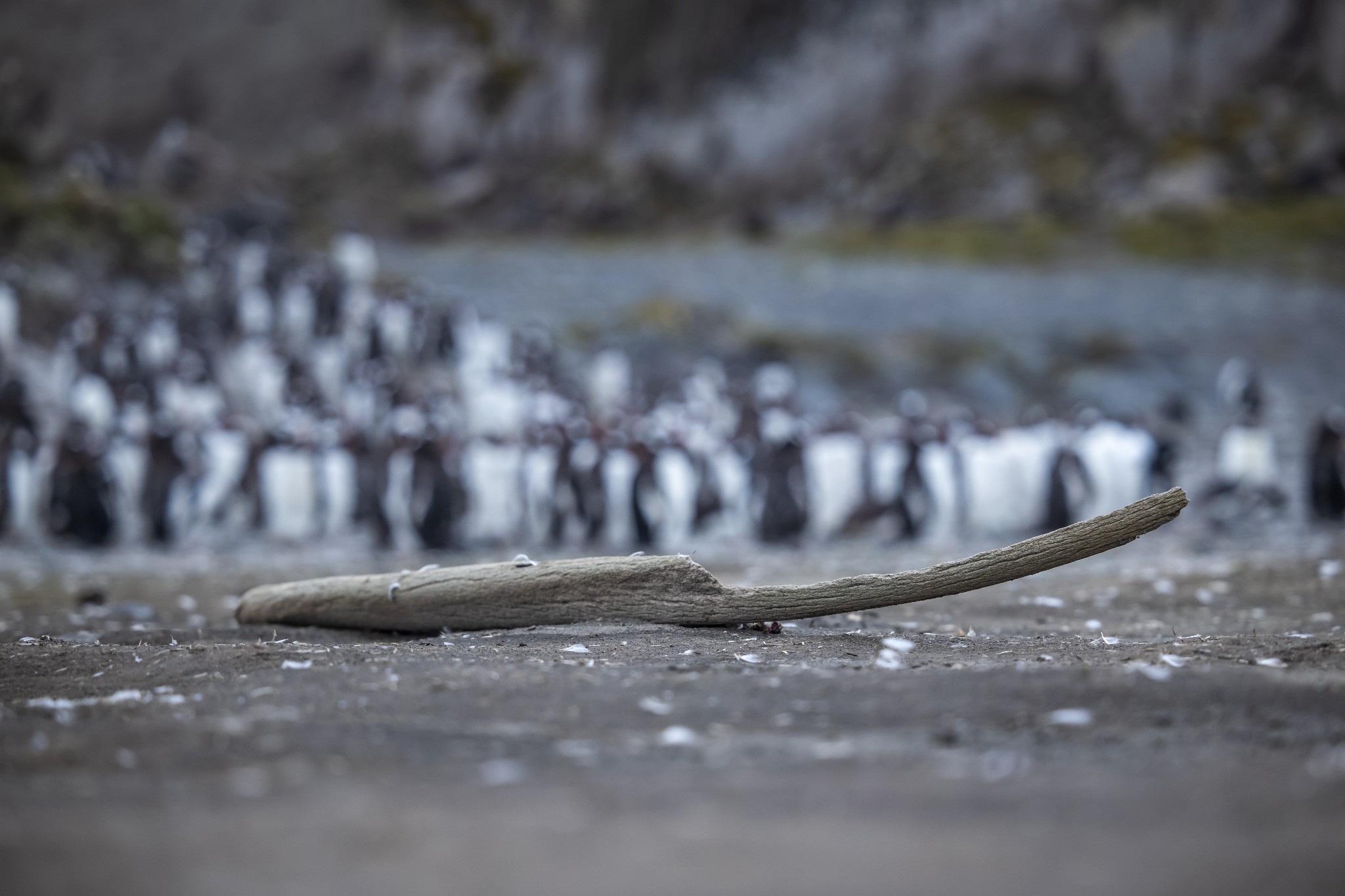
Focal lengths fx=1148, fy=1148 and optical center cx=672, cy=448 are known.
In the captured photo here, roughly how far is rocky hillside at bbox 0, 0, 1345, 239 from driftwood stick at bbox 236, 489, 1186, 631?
24.9 meters

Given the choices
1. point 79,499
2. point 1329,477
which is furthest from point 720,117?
point 79,499

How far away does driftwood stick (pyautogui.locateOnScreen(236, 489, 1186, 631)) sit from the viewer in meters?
4.83

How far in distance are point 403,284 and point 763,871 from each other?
20977mm

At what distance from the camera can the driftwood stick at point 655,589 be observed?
15.8 ft

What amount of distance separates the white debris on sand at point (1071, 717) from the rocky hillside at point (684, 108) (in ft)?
90.1

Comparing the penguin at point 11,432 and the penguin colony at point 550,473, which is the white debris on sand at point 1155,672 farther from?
the penguin at point 11,432

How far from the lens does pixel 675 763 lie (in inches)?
128

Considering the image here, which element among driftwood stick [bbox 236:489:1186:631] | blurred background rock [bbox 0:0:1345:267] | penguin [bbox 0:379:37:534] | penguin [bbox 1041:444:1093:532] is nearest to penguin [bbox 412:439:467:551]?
penguin [bbox 0:379:37:534]

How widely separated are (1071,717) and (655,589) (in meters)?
2.09

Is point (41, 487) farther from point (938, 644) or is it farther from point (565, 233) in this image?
point (565, 233)

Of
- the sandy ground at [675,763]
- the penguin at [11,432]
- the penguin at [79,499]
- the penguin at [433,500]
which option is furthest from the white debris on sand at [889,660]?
the penguin at [11,432]

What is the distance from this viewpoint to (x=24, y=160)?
24594 millimetres

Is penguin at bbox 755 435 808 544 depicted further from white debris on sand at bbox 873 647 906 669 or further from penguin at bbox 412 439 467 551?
white debris on sand at bbox 873 647 906 669

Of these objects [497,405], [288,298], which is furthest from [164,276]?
[497,405]
